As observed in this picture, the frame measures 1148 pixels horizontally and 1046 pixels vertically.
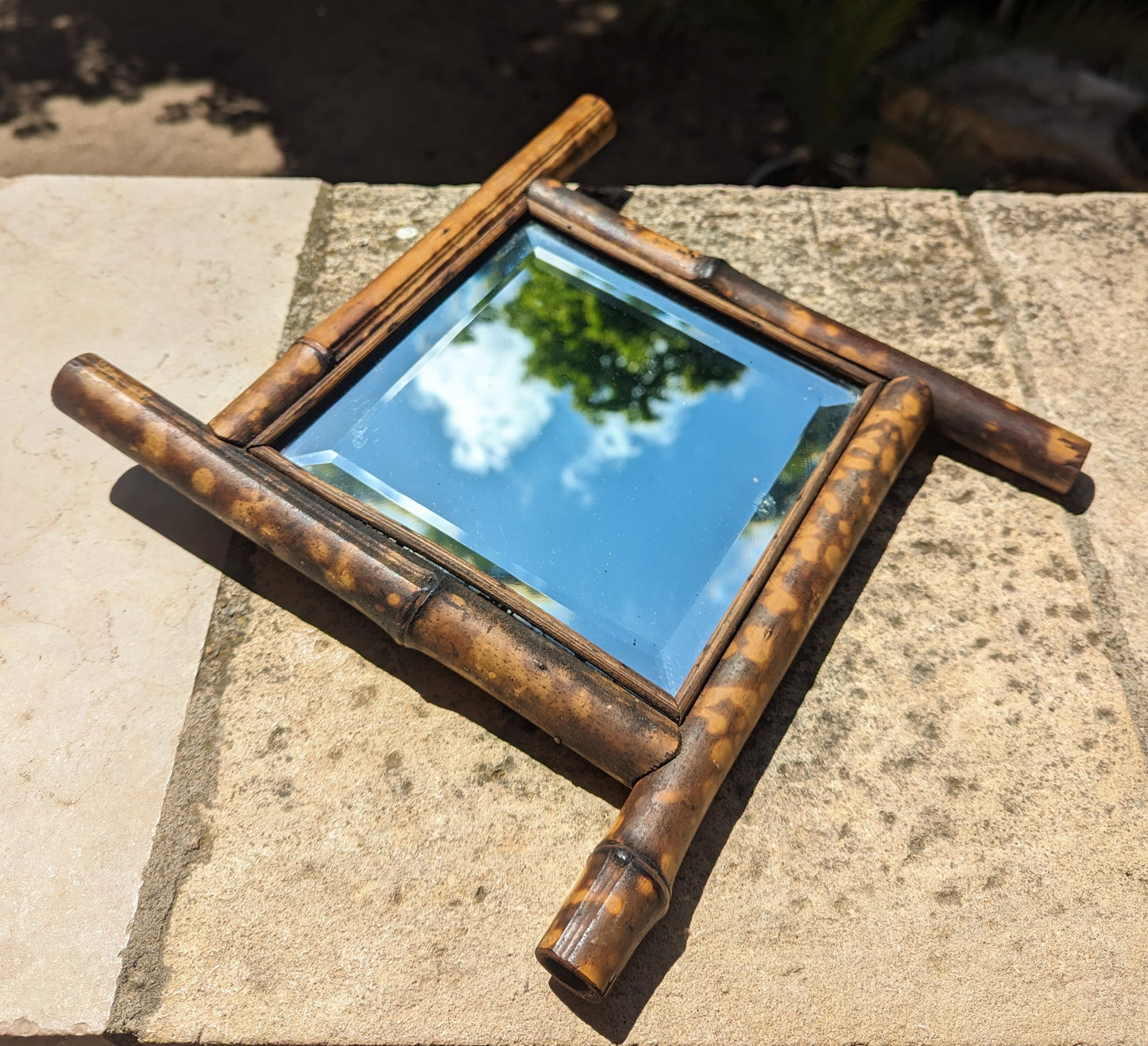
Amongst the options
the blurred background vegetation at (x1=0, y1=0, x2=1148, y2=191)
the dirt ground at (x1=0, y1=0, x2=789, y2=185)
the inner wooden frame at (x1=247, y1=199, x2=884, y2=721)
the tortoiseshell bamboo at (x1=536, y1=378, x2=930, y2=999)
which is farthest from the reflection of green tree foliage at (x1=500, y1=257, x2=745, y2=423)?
the dirt ground at (x1=0, y1=0, x2=789, y2=185)

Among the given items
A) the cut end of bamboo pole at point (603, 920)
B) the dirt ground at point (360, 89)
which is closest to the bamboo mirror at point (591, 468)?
the cut end of bamboo pole at point (603, 920)

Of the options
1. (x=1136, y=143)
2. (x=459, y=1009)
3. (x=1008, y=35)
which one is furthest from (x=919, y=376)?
(x=1136, y=143)

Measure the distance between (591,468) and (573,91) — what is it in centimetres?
374

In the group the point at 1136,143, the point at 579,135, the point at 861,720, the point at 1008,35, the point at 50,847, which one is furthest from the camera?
the point at 1136,143

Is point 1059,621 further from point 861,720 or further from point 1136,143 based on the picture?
point 1136,143

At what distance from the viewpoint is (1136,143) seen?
407 centimetres

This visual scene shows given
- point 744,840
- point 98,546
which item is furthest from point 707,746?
point 98,546

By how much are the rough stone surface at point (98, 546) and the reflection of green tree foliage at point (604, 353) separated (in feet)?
2.52

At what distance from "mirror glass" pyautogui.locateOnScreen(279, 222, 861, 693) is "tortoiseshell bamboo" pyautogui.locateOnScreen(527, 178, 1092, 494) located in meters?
0.07

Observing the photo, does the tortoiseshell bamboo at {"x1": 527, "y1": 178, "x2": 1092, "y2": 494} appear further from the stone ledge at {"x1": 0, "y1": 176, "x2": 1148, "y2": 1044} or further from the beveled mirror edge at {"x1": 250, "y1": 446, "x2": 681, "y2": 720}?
the beveled mirror edge at {"x1": 250, "y1": 446, "x2": 681, "y2": 720}

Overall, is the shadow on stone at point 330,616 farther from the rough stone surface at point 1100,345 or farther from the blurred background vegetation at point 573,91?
the blurred background vegetation at point 573,91

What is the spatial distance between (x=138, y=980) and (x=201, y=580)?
2.59ft

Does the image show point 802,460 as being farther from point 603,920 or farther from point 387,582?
point 603,920

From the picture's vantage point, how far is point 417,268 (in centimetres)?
211
